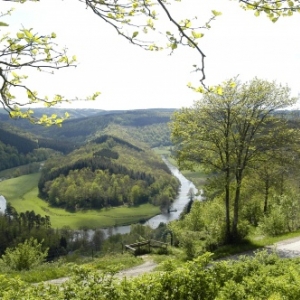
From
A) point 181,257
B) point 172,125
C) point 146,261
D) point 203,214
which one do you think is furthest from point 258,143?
point 203,214

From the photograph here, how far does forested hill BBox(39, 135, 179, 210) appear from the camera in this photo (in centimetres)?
15388

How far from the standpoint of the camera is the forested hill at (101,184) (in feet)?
505

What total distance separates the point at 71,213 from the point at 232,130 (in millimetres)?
136918

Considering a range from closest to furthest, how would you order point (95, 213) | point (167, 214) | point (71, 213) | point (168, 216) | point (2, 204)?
point (168, 216)
point (167, 214)
point (95, 213)
point (71, 213)
point (2, 204)

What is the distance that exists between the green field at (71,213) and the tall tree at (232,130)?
11340 centimetres

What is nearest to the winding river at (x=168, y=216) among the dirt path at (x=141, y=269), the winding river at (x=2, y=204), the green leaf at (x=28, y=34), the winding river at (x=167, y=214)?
the winding river at (x=167, y=214)

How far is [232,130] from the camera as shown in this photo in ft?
62.1

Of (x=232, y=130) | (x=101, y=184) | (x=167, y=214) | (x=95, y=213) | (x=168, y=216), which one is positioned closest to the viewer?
(x=232, y=130)

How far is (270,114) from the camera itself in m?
18.9

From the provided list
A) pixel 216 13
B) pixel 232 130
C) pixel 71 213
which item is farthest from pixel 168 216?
pixel 216 13

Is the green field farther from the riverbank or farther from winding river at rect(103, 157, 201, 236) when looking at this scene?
winding river at rect(103, 157, 201, 236)

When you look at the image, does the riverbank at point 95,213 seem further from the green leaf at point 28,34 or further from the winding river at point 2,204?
the green leaf at point 28,34

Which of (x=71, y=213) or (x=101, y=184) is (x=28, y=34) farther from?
(x=101, y=184)

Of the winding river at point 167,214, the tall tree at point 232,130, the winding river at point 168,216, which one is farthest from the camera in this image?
the winding river at point 167,214
